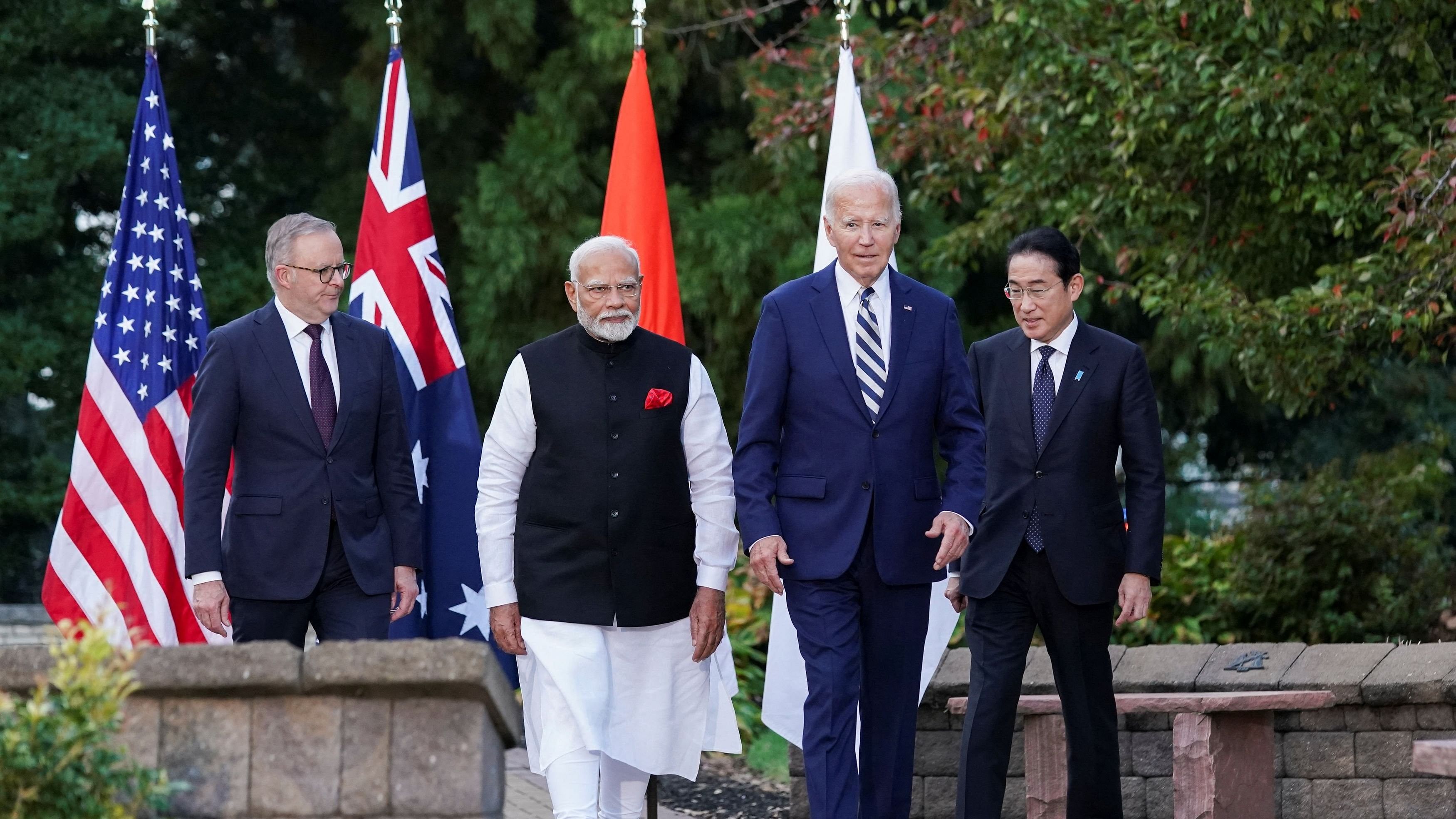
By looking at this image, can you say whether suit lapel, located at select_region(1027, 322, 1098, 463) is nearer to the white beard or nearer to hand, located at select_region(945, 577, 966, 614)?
hand, located at select_region(945, 577, 966, 614)

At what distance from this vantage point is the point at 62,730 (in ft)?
8.86

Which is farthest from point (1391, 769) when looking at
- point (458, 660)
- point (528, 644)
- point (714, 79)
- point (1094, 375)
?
point (714, 79)

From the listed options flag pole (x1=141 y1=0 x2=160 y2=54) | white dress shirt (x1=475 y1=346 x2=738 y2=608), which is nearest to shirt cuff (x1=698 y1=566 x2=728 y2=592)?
white dress shirt (x1=475 y1=346 x2=738 y2=608)

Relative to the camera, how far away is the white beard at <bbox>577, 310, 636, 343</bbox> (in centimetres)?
467

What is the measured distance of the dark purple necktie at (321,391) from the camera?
4809mm

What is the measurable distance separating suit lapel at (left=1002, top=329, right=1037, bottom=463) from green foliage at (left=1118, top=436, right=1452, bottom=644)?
3.86 metres

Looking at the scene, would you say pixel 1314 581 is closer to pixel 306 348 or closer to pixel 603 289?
pixel 603 289

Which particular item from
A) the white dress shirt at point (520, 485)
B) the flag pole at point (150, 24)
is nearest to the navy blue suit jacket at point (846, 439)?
the white dress shirt at point (520, 485)

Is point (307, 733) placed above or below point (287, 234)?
below

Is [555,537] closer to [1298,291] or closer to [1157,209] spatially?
[1298,291]

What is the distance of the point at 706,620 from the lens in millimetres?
4641

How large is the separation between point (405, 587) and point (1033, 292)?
2.01m

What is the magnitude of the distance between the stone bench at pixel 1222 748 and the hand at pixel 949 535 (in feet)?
2.31

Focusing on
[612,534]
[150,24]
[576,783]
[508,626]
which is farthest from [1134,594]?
[150,24]
